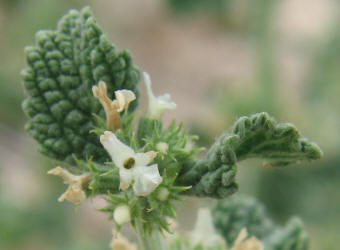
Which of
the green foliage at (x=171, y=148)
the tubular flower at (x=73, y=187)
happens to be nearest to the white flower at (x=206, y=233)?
the green foliage at (x=171, y=148)

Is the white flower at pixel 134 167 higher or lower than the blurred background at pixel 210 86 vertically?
lower

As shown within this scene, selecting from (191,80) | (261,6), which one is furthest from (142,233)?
(191,80)

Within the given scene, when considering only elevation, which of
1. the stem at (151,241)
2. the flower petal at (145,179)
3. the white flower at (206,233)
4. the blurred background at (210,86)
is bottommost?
the stem at (151,241)

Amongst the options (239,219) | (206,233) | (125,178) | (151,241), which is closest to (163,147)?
(125,178)

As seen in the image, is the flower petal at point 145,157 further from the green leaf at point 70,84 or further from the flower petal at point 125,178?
the green leaf at point 70,84

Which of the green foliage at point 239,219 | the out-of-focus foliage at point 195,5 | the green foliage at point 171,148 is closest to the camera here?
the green foliage at point 171,148

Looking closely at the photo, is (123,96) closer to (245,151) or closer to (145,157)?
(145,157)

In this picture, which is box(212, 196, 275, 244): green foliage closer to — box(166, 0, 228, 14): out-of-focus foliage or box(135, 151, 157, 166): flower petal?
box(135, 151, 157, 166): flower petal

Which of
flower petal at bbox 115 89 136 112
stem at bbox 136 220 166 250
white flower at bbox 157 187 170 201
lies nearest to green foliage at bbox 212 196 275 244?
stem at bbox 136 220 166 250

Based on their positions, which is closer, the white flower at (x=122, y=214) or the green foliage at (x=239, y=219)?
the white flower at (x=122, y=214)
